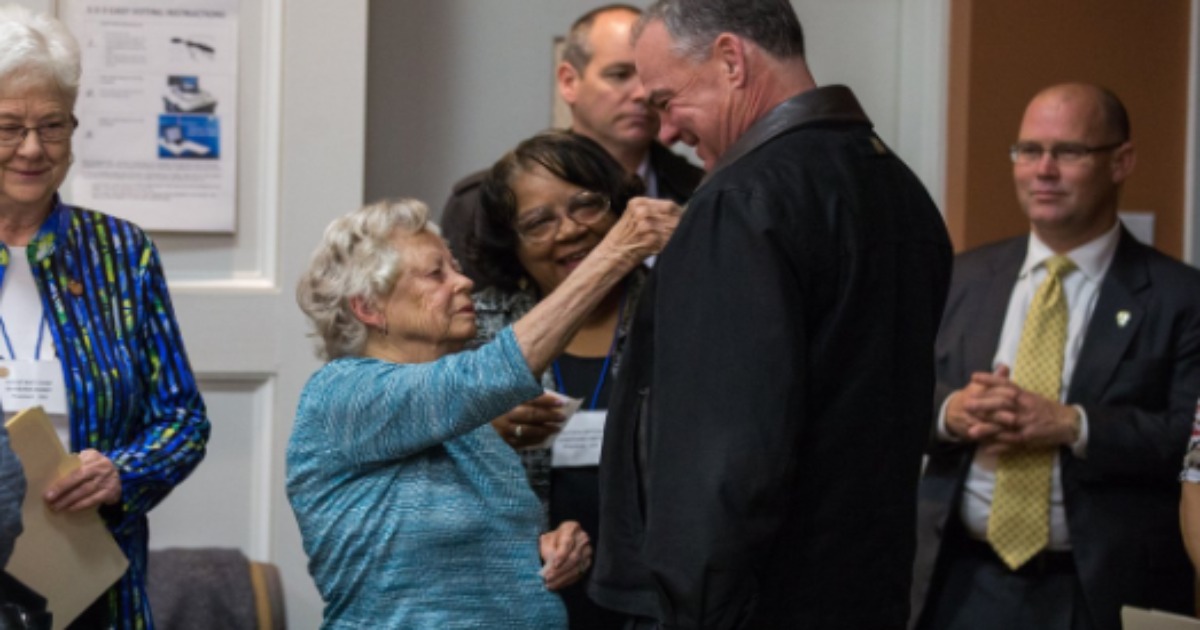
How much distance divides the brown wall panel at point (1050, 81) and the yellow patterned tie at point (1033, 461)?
2.78 ft

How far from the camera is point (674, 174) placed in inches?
138

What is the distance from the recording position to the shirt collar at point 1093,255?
3.43m

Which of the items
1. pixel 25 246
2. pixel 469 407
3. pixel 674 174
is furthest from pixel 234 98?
pixel 469 407

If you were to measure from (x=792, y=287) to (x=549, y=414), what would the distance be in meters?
0.77

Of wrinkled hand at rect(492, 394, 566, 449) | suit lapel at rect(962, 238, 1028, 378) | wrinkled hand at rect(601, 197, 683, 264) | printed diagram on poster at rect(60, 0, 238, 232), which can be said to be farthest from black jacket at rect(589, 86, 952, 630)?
printed diagram on poster at rect(60, 0, 238, 232)

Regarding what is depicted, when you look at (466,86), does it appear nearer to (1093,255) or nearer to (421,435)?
(1093,255)

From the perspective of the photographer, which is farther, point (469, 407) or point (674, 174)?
point (674, 174)

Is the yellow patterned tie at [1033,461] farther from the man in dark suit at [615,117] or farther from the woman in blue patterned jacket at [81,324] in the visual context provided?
the woman in blue patterned jacket at [81,324]

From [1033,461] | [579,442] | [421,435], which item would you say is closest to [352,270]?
[421,435]

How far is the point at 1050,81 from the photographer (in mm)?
4250

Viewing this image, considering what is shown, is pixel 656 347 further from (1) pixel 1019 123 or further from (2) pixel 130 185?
(1) pixel 1019 123

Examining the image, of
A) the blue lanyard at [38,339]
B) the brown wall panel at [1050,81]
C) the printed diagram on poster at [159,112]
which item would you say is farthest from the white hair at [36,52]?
the brown wall panel at [1050,81]

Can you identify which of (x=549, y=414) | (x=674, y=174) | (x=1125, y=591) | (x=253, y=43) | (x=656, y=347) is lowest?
(x=1125, y=591)

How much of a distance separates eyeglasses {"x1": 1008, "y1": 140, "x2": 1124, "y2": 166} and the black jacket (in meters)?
1.38
